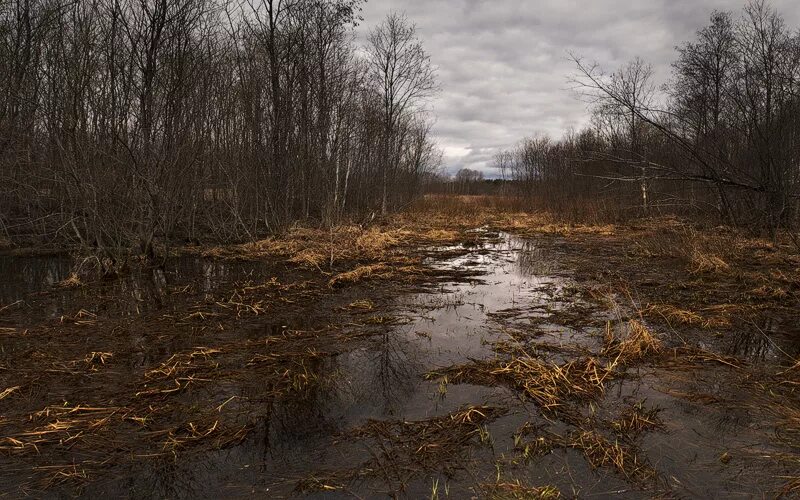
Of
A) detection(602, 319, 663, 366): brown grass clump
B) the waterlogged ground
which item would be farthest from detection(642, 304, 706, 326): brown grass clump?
detection(602, 319, 663, 366): brown grass clump

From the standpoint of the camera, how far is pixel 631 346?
4395mm

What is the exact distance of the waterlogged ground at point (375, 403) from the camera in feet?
8.25

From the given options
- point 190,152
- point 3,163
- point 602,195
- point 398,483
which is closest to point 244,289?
point 190,152

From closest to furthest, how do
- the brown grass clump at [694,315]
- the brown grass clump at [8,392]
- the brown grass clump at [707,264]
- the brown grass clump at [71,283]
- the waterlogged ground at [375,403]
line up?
1. the waterlogged ground at [375,403]
2. the brown grass clump at [8,392]
3. the brown grass clump at [694,315]
4. the brown grass clump at [71,283]
5. the brown grass clump at [707,264]

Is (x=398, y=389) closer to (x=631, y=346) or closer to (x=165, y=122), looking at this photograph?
(x=631, y=346)

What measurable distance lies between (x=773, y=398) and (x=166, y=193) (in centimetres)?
1011

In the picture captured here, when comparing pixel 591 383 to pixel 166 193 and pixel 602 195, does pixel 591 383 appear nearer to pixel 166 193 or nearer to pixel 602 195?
pixel 166 193

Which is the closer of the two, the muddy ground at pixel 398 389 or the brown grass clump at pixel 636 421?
the muddy ground at pixel 398 389

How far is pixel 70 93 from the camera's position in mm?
7770

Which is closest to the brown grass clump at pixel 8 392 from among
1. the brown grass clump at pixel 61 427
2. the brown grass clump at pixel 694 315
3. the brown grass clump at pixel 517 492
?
the brown grass clump at pixel 61 427

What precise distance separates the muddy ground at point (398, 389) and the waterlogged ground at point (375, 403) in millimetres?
16

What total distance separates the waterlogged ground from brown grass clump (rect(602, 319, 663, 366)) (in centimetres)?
3

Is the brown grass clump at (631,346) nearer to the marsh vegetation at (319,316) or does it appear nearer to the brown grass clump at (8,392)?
the marsh vegetation at (319,316)

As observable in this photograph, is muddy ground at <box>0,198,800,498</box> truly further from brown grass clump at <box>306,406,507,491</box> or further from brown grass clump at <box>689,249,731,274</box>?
brown grass clump at <box>689,249,731,274</box>
